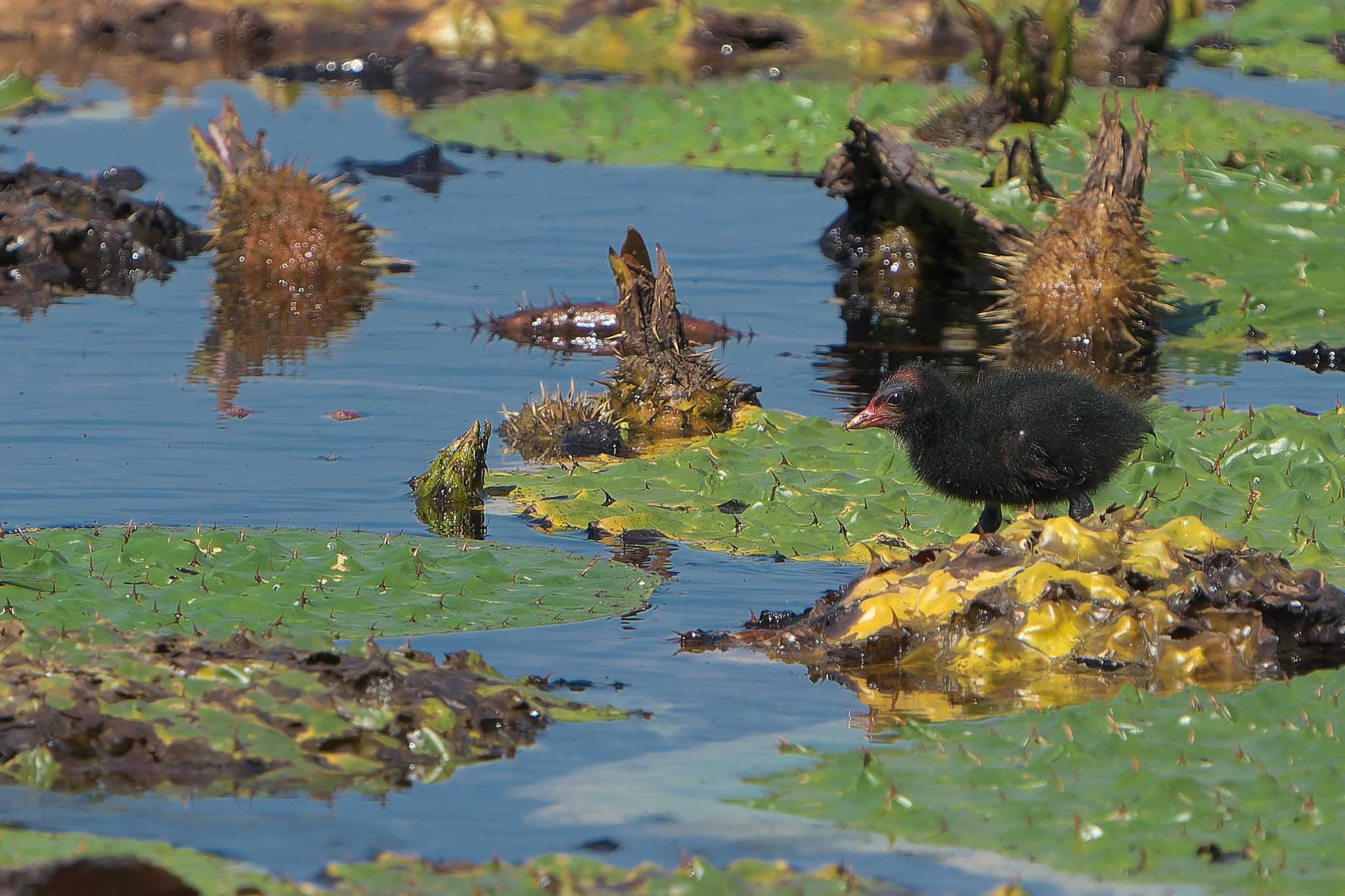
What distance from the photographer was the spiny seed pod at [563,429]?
35.0ft

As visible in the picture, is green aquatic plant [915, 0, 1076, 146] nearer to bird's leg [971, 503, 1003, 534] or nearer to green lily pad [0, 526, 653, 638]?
bird's leg [971, 503, 1003, 534]

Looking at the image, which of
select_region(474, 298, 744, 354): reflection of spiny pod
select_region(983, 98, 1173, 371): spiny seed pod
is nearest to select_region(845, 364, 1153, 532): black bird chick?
select_region(983, 98, 1173, 371): spiny seed pod

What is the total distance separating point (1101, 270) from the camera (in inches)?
509

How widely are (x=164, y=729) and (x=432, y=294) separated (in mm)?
9285

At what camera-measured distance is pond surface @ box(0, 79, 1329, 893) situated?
5672 millimetres

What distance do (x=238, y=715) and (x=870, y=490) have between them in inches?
158

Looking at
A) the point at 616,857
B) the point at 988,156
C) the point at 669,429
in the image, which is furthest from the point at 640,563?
the point at 988,156

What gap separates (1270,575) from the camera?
7.46 m

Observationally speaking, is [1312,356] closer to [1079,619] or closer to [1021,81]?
[1021,81]

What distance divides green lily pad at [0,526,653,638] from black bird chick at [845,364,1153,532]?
125 centimetres

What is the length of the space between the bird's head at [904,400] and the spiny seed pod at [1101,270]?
15.0 ft

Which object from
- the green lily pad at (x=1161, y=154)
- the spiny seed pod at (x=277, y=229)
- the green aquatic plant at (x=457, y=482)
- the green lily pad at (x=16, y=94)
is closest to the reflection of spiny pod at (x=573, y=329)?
the spiny seed pod at (x=277, y=229)

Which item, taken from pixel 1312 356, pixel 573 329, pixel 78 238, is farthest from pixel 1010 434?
pixel 78 238

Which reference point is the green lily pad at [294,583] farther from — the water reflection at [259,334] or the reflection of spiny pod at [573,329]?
the reflection of spiny pod at [573,329]
